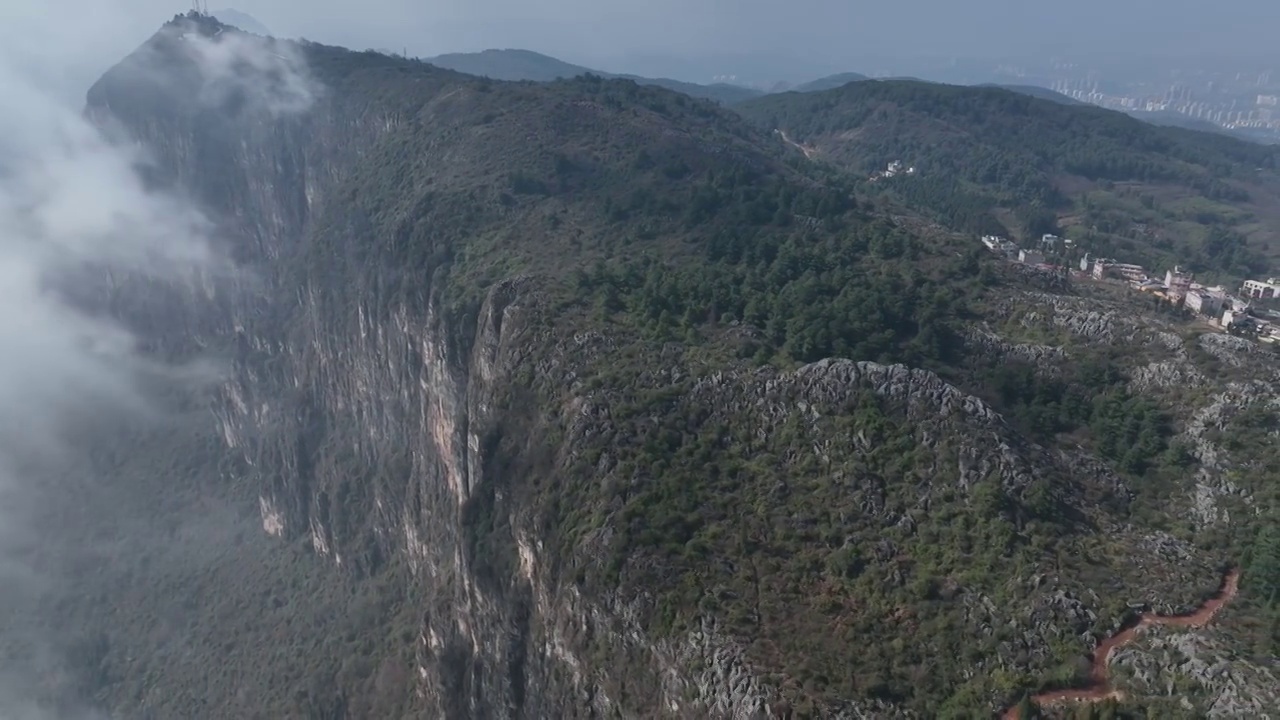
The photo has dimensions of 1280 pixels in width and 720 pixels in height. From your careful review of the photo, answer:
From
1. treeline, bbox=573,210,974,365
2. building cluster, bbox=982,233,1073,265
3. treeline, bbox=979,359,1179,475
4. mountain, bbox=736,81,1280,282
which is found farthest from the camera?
mountain, bbox=736,81,1280,282

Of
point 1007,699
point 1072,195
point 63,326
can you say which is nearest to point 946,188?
point 1072,195

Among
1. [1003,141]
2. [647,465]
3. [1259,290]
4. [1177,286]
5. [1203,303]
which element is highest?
[1003,141]

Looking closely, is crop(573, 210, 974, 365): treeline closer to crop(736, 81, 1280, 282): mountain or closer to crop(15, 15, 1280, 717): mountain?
crop(15, 15, 1280, 717): mountain

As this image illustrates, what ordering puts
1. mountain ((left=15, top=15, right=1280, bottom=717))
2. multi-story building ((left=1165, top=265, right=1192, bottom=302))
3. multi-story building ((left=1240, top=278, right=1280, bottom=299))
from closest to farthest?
mountain ((left=15, top=15, right=1280, bottom=717))
multi-story building ((left=1165, top=265, right=1192, bottom=302))
multi-story building ((left=1240, top=278, right=1280, bottom=299))

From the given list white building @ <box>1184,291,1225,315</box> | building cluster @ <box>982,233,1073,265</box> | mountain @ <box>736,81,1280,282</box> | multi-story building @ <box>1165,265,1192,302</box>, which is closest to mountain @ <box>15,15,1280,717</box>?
white building @ <box>1184,291,1225,315</box>

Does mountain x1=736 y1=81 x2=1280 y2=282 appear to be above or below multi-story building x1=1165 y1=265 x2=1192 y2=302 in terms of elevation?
above

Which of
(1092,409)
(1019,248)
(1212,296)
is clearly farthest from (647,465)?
(1019,248)

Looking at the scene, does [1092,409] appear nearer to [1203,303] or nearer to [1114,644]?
[1114,644]

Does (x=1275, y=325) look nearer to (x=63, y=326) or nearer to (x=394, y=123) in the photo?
(x=394, y=123)
